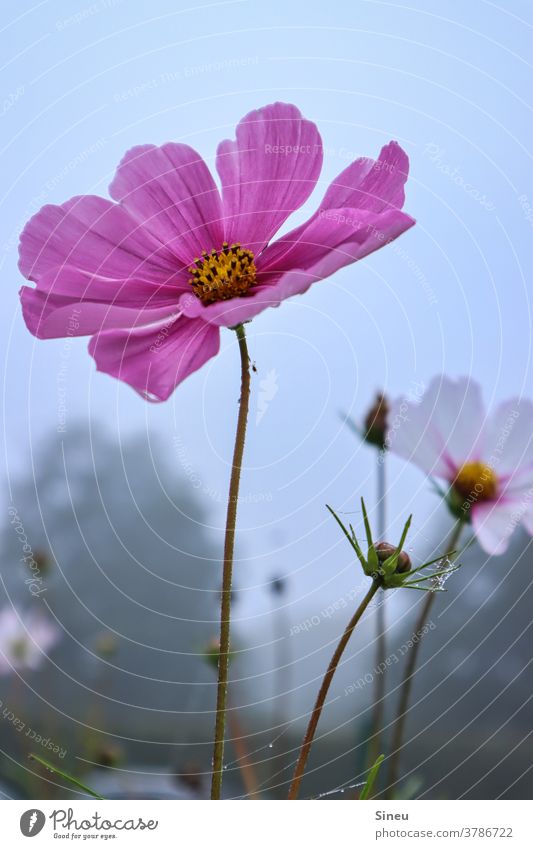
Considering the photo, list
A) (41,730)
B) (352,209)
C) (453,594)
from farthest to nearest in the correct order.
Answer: (41,730) → (453,594) → (352,209)

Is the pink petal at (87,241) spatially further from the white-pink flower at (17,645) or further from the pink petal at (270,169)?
the white-pink flower at (17,645)

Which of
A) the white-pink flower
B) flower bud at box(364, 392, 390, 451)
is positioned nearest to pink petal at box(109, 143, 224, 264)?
flower bud at box(364, 392, 390, 451)

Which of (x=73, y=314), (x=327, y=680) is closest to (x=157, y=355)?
(x=73, y=314)

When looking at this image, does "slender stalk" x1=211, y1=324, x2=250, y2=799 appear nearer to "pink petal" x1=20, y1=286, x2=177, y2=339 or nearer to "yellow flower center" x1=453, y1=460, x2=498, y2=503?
"pink petal" x1=20, y1=286, x2=177, y2=339

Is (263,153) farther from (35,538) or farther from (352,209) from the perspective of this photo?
(35,538)
